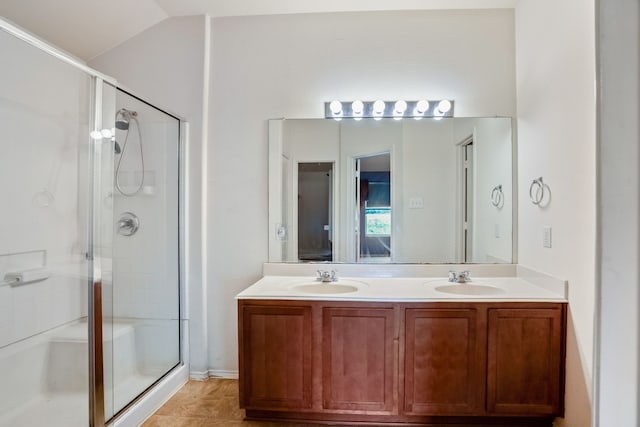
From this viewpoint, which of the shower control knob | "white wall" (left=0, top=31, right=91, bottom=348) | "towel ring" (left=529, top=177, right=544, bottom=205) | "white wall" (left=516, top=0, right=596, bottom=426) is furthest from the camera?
the shower control knob

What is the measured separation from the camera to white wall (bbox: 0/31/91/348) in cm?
199

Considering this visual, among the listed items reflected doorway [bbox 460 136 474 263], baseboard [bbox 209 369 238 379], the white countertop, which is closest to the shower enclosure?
baseboard [bbox 209 369 238 379]

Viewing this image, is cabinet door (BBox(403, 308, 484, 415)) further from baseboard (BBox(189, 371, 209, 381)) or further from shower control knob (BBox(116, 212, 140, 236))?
shower control knob (BBox(116, 212, 140, 236))

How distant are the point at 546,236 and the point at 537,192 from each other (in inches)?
11.2

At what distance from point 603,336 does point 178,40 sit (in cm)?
295

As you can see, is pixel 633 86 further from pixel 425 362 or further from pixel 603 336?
pixel 425 362

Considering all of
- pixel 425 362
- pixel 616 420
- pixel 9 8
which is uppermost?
pixel 9 8

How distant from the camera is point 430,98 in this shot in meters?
2.52

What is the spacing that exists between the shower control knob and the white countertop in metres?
0.98

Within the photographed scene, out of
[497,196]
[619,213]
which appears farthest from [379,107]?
[619,213]

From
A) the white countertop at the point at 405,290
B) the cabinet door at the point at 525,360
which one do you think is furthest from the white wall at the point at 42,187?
the cabinet door at the point at 525,360

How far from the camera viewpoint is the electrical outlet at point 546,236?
6.63 ft

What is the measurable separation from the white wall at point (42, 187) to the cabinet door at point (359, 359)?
1.51 meters

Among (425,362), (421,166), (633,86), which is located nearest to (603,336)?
(633,86)
